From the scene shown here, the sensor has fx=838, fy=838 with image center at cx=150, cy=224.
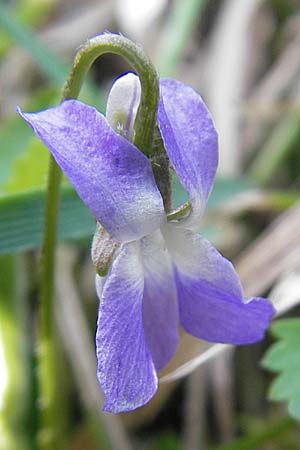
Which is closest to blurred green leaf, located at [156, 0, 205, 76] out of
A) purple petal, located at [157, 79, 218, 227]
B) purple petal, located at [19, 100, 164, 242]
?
purple petal, located at [157, 79, 218, 227]

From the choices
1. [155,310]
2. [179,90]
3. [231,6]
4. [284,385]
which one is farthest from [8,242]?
[231,6]

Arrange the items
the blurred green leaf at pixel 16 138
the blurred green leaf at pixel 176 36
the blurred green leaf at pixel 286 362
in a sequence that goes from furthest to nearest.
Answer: the blurred green leaf at pixel 176 36 → the blurred green leaf at pixel 16 138 → the blurred green leaf at pixel 286 362

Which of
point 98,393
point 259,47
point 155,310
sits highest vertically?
point 155,310

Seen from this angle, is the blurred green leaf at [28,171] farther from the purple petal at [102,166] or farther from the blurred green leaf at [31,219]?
the purple petal at [102,166]

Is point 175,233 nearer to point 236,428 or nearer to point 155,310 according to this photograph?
point 155,310

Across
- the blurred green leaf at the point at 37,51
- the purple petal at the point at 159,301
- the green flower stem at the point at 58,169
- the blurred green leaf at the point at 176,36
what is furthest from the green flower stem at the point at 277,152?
the purple petal at the point at 159,301

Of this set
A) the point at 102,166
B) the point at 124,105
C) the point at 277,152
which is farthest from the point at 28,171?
the point at 277,152

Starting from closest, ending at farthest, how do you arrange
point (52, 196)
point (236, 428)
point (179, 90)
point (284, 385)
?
point (179, 90) < point (52, 196) < point (284, 385) < point (236, 428)

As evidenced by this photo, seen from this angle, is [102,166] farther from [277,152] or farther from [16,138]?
[277,152]
